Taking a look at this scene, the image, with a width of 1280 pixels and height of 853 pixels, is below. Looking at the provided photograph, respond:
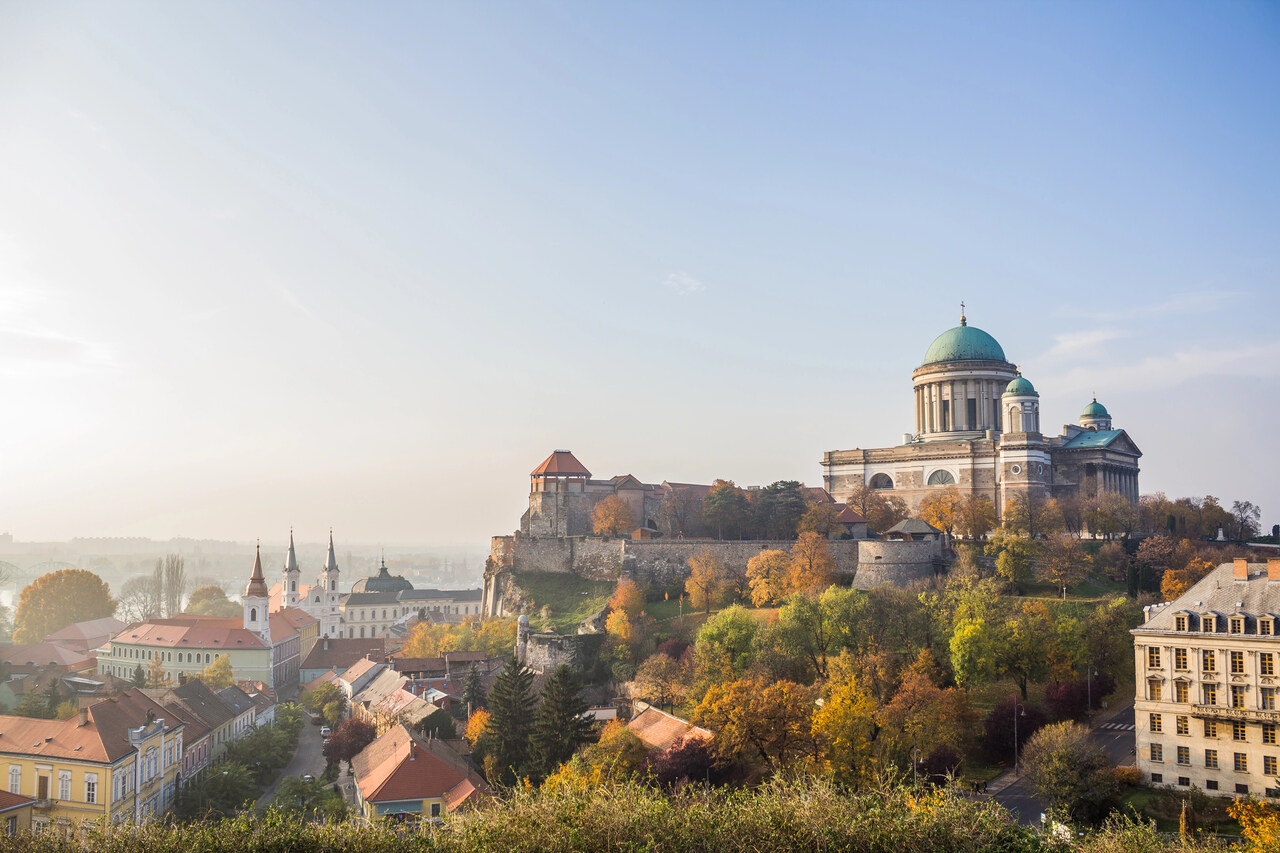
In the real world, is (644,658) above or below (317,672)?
above

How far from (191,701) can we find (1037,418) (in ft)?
196

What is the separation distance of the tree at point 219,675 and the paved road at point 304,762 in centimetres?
873

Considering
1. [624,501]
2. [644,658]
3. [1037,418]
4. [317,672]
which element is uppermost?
[1037,418]

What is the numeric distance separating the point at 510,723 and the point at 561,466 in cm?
3271

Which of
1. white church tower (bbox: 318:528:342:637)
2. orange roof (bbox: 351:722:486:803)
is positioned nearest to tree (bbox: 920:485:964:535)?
orange roof (bbox: 351:722:486:803)

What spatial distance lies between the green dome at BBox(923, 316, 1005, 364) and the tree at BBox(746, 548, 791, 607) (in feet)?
96.6

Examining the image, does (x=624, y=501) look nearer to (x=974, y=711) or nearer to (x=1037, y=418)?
(x=1037, y=418)

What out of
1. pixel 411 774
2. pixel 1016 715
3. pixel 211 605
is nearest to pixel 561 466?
pixel 411 774

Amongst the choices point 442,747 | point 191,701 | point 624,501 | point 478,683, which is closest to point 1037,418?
point 624,501

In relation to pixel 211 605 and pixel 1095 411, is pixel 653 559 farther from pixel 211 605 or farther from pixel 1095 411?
pixel 211 605

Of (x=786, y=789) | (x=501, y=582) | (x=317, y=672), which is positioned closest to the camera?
(x=786, y=789)

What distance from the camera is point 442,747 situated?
4594 cm

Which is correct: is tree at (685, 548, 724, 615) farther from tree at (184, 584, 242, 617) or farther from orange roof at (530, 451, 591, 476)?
tree at (184, 584, 242, 617)

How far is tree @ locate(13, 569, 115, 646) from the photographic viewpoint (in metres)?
104
